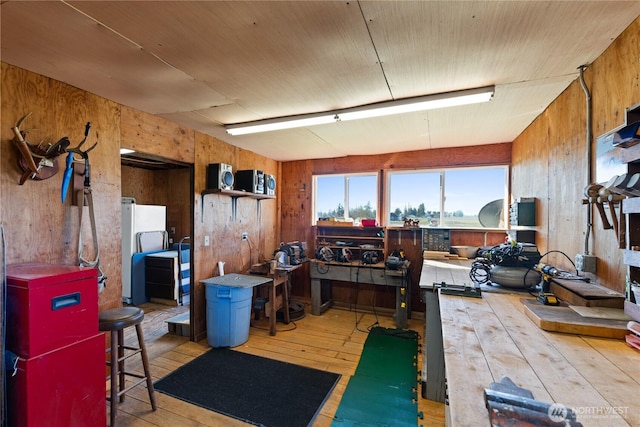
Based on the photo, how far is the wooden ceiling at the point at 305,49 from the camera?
140 centimetres

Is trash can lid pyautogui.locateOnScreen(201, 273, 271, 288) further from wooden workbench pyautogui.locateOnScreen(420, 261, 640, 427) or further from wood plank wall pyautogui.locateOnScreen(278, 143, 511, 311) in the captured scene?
wooden workbench pyautogui.locateOnScreen(420, 261, 640, 427)

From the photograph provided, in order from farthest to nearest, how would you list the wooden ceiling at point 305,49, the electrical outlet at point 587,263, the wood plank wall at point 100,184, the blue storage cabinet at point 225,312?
1. the blue storage cabinet at point 225,312
2. the wood plank wall at point 100,184
3. the electrical outlet at point 587,263
4. the wooden ceiling at point 305,49

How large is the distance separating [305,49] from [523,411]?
6.48 ft

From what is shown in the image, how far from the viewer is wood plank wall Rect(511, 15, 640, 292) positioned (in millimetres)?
1534

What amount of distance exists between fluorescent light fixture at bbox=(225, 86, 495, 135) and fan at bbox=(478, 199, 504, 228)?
211 cm

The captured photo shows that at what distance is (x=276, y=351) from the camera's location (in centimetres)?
313

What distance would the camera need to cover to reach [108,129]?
2451 millimetres

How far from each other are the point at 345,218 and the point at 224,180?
7.10 ft

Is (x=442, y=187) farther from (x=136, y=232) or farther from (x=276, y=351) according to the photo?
(x=136, y=232)

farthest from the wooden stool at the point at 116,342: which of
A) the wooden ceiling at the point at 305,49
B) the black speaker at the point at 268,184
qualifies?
the black speaker at the point at 268,184

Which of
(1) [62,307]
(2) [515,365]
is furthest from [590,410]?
(1) [62,307]

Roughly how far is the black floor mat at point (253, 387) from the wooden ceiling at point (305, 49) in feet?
8.40

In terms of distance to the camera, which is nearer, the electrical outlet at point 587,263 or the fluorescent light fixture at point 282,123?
the electrical outlet at point 587,263

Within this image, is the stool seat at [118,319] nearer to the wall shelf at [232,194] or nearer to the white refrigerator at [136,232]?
the wall shelf at [232,194]
